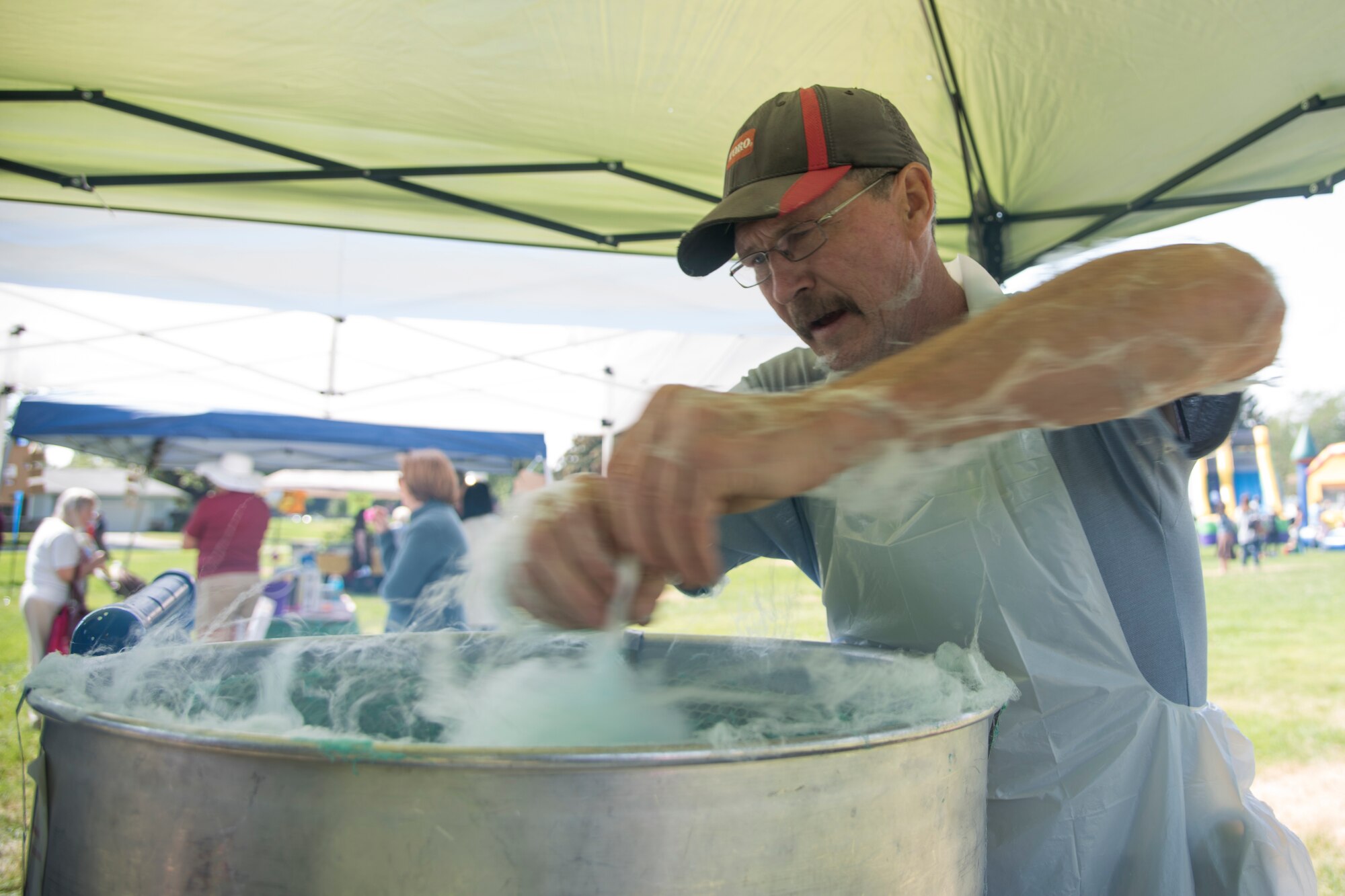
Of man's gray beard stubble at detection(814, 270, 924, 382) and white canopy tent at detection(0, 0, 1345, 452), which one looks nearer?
man's gray beard stubble at detection(814, 270, 924, 382)

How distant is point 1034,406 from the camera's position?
661 mm

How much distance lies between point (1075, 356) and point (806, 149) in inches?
22.2

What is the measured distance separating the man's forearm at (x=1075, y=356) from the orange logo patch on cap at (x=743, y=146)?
0.58 metres

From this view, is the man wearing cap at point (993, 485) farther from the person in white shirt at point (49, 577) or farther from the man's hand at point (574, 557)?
the person in white shirt at point (49, 577)

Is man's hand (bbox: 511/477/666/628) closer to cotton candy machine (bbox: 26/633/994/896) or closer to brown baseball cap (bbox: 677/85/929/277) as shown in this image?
cotton candy machine (bbox: 26/633/994/896)

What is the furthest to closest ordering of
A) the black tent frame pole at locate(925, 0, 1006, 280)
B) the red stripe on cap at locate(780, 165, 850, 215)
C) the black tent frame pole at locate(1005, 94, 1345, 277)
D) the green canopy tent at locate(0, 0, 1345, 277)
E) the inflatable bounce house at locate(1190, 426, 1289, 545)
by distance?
1. the inflatable bounce house at locate(1190, 426, 1289, 545)
2. the black tent frame pole at locate(925, 0, 1006, 280)
3. the black tent frame pole at locate(1005, 94, 1345, 277)
4. the green canopy tent at locate(0, 0, 1345, 277)
5. the red stripe on cap at locate(780, 165, 850, 215)

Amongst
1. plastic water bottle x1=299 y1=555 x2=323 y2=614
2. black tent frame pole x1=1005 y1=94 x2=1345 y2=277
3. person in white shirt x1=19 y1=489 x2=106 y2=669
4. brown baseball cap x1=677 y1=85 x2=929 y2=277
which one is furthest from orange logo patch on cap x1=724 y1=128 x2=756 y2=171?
plastic water bottle x1=299 y1=555 x2=323 y2=614

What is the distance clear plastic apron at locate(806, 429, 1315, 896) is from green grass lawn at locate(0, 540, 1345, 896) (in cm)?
26

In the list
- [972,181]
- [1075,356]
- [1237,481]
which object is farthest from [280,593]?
[1237,481]

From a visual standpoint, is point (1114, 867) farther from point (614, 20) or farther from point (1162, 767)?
point (614, 20)

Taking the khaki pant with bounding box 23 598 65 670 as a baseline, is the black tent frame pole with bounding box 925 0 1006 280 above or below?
above

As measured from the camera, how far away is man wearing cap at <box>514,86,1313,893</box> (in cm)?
65

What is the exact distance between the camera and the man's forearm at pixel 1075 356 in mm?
645

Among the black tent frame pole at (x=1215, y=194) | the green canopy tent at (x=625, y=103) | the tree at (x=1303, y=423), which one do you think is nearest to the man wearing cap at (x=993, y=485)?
the green canopy tent at (x=625, y=103)
